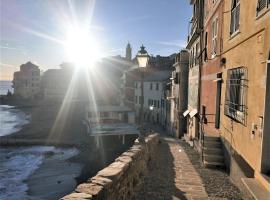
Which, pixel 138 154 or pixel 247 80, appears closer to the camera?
pixel 247 80

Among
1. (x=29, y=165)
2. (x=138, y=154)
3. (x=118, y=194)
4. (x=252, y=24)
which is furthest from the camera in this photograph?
(x=29, y=165)

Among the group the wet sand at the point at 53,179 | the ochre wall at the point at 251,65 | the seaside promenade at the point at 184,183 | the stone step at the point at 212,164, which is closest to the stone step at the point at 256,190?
the ochre wall at the point at 251,65

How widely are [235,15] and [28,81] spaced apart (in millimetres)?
115872

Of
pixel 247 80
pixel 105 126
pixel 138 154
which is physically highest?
pixel 247 80

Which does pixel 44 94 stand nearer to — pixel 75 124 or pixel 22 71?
pixel 22 71

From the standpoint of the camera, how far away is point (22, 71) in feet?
389

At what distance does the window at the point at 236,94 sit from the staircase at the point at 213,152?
5.42 feet

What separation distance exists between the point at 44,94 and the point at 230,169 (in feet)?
357

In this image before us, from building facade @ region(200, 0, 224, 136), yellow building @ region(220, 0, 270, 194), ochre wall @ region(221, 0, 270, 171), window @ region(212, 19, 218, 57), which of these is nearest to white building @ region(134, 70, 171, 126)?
building facade @ region(200, 0, 224, 136)

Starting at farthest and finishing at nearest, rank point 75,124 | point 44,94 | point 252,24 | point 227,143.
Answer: point 44,94
point 75,124
point 227,143
point 252,24

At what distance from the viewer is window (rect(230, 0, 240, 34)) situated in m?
10.8

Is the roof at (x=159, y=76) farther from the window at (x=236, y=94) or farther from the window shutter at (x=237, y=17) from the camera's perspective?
the window shutter at (x=237, y=17)

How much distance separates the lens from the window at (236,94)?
30.4ft

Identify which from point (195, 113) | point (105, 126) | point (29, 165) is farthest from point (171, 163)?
point (105, 126)
